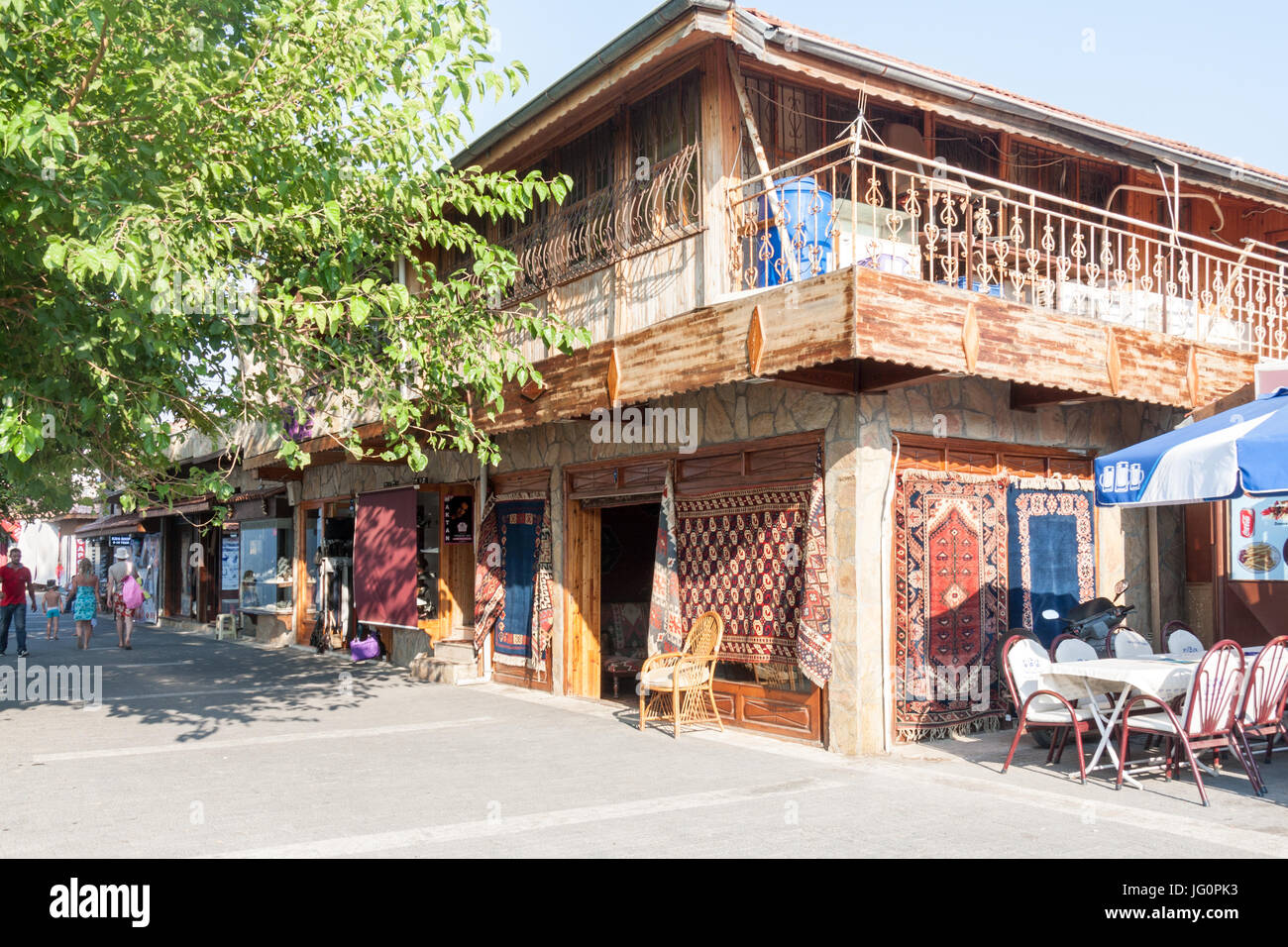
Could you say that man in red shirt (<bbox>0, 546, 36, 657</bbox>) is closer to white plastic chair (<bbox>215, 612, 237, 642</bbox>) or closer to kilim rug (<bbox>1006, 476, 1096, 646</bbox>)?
white plastic chair (<bbox>215, 612, 237, 642</bbox>)

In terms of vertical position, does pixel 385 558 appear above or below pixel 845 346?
below

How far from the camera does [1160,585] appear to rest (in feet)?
36.7

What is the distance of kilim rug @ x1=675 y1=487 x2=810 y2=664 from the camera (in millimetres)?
9461

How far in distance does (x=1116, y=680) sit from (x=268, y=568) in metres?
17.6

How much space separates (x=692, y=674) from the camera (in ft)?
32.4

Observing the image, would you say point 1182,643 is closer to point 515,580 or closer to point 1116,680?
point 1116,680

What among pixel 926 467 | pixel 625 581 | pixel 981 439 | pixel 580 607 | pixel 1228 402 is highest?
pixel 1228 402

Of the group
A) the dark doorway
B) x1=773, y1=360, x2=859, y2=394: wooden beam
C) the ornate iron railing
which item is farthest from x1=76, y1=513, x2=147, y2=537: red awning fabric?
x1=773, y1=360, x2=859, y2=394: wooden beam

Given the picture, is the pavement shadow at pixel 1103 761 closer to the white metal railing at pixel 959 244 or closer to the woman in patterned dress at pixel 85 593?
the white metal railing at pixel 959 244

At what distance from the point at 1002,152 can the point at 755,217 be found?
377 centimetres

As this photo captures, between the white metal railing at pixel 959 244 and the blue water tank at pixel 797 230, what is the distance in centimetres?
1

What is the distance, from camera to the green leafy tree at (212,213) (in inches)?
273

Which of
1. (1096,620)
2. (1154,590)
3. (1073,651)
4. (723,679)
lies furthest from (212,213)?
(1154,590)

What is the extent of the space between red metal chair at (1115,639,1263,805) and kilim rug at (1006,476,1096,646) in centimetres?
271
